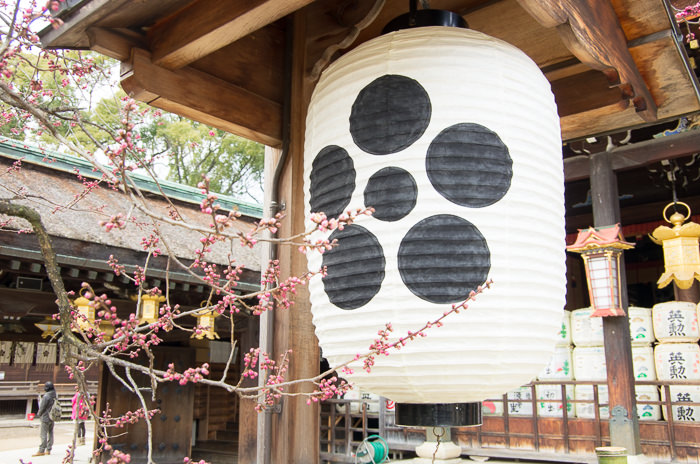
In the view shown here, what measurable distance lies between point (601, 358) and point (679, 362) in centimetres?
78

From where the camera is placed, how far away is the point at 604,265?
17.8 feet

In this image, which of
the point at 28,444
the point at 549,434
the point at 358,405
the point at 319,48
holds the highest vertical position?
the point at 319,48

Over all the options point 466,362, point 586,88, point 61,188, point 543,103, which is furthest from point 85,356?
point 61,188

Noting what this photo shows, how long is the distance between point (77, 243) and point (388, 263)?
544cm

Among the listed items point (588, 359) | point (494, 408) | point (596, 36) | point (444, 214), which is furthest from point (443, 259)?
point (494, 408)

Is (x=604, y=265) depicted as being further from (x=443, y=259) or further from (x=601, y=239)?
→ (x=443, y=259)

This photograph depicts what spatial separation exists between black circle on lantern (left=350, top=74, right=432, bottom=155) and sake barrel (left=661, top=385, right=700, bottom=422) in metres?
5.49

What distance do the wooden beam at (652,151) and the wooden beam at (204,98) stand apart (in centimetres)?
449

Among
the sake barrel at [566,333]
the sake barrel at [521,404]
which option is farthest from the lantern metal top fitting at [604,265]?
the sake barrel at [521,404]

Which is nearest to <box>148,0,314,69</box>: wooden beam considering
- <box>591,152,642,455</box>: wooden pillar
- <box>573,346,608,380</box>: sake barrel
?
<box>591,152,642,455</box>: wooden pillar

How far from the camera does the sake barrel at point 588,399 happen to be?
6.38m

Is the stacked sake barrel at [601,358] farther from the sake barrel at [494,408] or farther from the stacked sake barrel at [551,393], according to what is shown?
the sake barrel at [494,408]

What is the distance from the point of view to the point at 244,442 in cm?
643

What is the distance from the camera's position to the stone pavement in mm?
10163
